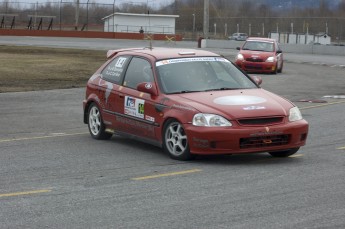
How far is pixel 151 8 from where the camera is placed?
340ft

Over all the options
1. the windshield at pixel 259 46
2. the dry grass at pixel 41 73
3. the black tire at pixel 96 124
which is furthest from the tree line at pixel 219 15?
the black tire at pixel 96 124

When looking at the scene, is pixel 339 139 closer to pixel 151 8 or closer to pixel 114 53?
pixel 114 53

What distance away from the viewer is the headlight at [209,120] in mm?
8953

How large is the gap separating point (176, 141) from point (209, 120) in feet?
2.08

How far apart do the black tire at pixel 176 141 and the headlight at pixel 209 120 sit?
0.93 feet

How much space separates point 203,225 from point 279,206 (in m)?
1.01

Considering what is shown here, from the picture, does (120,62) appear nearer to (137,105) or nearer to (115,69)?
(115,69)

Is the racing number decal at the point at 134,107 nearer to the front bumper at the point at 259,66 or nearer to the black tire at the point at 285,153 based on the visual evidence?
the black tire at the point at 285,153

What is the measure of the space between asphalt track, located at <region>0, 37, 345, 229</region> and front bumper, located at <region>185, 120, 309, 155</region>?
0.22 meters

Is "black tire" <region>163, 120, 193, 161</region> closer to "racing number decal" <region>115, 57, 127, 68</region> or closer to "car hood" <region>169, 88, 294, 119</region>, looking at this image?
"car hood" <region>169, 88, 294, 119</region>

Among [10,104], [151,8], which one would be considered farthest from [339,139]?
[151,8]

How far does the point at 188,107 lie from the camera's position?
922 cm

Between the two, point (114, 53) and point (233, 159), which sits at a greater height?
point (114, 53)

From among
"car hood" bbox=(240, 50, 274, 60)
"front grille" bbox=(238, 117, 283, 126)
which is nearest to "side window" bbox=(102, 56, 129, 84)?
"front grille" bbox=(238, 117, 283, 126)
